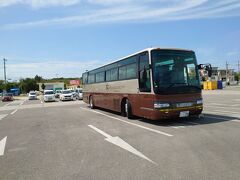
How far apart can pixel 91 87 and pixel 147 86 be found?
11754mm

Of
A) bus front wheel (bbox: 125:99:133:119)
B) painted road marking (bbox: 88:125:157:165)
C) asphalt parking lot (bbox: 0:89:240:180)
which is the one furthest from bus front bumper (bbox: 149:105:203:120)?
bus front wheel (bbox: 125:99:133:119)

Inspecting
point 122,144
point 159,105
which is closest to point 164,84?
point 159,105

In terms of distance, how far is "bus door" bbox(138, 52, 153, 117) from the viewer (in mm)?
11447

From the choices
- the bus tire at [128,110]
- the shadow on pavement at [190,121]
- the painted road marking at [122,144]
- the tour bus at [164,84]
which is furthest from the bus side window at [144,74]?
the painted road marking at [122,144]

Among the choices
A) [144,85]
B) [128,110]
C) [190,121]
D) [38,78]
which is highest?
[38,78]

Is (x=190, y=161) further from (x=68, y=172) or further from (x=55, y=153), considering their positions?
(x=55, y=153)

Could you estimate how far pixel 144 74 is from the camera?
37.9 feet

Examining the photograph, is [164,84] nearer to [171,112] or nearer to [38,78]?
[171,112]

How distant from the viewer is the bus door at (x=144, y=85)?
11.4m

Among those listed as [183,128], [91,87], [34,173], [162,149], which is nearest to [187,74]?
[183,128]

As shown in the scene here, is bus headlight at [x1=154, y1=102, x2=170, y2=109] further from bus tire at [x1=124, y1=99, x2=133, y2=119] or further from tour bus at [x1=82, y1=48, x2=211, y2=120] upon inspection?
bus tire at [x1=124, y1=99, x2=133, y2=119]

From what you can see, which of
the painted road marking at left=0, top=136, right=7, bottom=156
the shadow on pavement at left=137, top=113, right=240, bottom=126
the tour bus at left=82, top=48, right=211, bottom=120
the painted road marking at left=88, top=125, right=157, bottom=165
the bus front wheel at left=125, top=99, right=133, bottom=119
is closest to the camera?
the painted road marking at left=88, top=125, right=157, bottom=165

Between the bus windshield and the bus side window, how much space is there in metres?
0.37

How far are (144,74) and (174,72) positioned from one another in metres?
1.18
